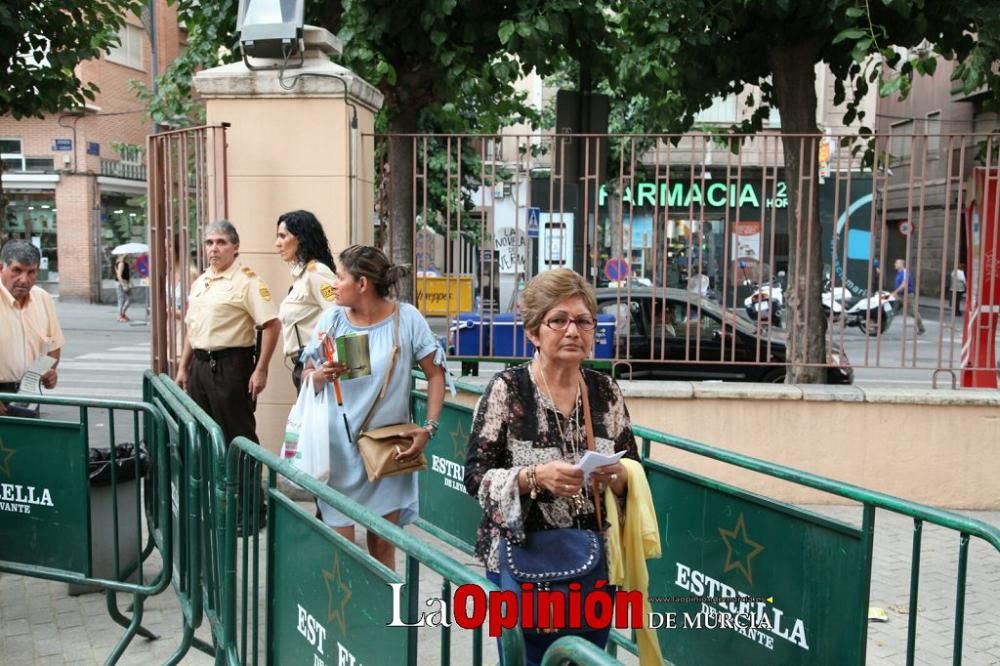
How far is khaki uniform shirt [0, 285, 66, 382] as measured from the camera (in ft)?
17.9

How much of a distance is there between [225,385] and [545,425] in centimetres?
321

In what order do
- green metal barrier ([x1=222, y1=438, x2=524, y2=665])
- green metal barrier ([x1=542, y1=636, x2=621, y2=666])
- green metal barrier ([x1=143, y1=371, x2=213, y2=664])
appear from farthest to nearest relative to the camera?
green metal barrier ([x1=143, y1=371, x2=213, y2=664])
green metal barrier ([x1=222, y1=438, x2=524, y2=665])
green metal barrier ([x1=542, y1=636, x2=621, y2=666])

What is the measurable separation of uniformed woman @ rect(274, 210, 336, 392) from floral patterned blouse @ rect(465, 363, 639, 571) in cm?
253

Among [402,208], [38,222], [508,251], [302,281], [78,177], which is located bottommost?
[302,281]

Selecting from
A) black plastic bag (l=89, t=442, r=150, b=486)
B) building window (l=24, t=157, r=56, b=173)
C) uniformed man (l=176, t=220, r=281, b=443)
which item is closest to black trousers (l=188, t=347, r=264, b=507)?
uniformed man (l=176, t=220, r=281, b=443)

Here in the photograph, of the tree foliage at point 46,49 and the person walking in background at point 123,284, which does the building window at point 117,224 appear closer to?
the person walking in background at point 123,284

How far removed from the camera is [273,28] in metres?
6.23

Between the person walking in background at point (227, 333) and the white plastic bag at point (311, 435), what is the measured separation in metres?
1.39

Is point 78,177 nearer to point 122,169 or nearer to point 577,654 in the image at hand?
point 122,169

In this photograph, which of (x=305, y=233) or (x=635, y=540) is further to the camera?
(x=305, y=233)

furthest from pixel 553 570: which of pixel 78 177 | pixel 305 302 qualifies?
pixel 78 177

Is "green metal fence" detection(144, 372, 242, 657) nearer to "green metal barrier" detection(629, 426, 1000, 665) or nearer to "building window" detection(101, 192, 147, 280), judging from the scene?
"green metal barrier" detection(629, 426, 1000, 665)

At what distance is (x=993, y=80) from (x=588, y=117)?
128 inches

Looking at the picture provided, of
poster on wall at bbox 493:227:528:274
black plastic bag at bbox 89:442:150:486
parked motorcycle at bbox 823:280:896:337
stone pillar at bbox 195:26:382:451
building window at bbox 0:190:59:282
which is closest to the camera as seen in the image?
black plastic bag at bbox 89:442:150:486
